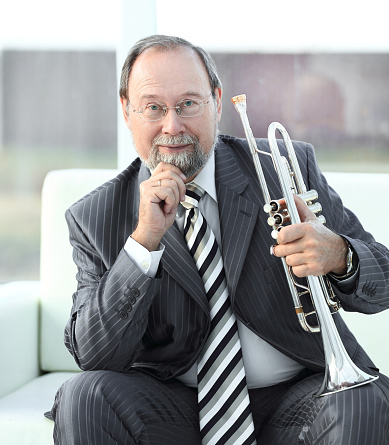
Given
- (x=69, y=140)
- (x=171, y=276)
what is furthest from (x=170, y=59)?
(x=69, y=140)

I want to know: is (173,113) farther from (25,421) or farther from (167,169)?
(25,421)

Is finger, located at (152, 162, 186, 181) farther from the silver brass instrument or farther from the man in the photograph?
the silver brass instrument

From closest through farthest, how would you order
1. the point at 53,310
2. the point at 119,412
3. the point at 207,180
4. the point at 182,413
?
1. the point at 119,412
2. the point at 182,413
3. the point at 207,180
4. the point at 53,310

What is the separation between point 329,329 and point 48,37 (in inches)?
78.6

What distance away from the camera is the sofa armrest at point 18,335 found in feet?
7.04

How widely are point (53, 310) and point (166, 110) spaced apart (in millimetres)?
922

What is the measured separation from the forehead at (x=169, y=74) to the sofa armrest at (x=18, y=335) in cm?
83


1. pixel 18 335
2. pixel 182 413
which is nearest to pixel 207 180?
pixel 182 413

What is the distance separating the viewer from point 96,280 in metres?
1.77

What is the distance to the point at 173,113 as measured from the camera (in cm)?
174

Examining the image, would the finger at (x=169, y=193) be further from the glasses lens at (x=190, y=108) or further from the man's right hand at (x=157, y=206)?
the glasses lens at (x=190, y=108)

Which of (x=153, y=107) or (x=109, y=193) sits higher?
(x=153, y=107)

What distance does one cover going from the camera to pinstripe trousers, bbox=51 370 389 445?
141 cm

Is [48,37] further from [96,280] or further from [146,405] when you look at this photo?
[146,405]
